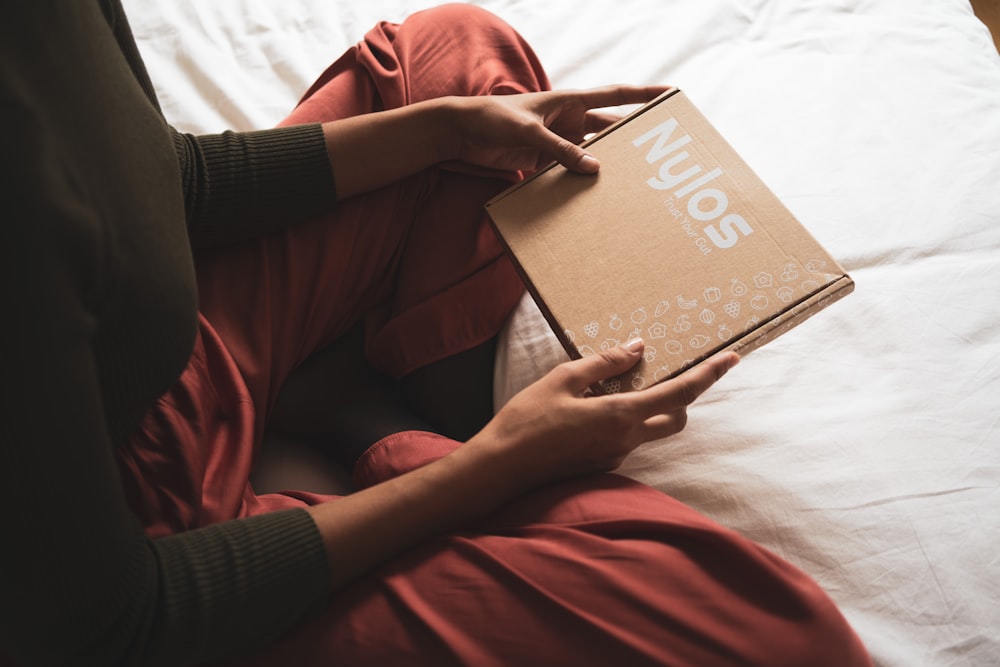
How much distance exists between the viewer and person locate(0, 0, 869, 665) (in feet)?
1.27

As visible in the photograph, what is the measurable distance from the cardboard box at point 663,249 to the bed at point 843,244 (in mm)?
94

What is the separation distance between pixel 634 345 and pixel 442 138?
0.28 meters

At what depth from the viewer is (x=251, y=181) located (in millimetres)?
638

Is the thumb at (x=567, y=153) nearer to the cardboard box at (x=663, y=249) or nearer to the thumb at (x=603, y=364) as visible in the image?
the cardboard box at (x=663, y=249)

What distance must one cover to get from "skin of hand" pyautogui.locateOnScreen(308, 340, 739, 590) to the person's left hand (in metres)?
0.21

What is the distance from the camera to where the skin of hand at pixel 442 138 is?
65 cm

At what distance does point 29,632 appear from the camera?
0.39 m

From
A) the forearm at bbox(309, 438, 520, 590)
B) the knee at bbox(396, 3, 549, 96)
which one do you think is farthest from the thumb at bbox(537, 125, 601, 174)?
the forearm at bbox(309, 438, 520, 590)

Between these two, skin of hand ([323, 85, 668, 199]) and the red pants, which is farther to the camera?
skin of hand ([323, 85, 668, 199])

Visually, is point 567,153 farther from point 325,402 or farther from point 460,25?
point 325,402

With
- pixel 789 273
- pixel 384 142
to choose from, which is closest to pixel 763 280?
pixel 789 273

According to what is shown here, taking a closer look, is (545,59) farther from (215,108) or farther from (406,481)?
(406,481)

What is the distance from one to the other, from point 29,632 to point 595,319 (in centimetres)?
43

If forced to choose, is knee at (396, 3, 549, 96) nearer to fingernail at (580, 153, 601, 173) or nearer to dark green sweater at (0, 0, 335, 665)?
fingernail at (580, 153, 601, 173)
